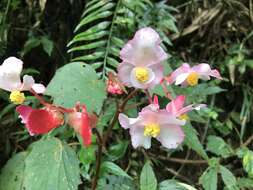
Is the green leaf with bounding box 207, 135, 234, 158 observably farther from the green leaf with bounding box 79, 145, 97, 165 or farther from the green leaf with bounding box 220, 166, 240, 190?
the green leaf with bounding box 79, 145, 97, 165

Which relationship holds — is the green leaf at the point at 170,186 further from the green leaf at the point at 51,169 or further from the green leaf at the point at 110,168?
the green leaf at the point at 51,169

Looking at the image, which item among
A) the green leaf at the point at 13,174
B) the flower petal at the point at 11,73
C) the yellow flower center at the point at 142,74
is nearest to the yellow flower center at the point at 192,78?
the yellow flower center at the point at 142,74

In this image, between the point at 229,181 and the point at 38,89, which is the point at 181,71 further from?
the point at 229,181

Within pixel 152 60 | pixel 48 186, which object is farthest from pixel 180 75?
pixel 48 186

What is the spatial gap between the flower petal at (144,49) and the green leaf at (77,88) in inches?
5.3

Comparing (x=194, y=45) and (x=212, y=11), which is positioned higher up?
(x=212, y=11)

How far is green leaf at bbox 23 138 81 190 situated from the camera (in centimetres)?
90

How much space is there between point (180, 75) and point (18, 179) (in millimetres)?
500

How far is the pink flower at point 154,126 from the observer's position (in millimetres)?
874

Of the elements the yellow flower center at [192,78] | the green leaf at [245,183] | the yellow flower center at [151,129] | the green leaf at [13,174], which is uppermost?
the yellow flower center at [192,78]

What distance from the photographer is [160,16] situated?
162 centimetres

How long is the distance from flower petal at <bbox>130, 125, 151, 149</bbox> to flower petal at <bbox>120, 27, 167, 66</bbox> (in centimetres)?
12

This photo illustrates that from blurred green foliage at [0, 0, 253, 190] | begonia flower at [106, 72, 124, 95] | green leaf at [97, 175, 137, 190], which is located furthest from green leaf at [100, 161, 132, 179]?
begonia flower at [106, 72, 124, 95]

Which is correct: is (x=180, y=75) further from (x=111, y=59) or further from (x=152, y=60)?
(x=111, y=59)
